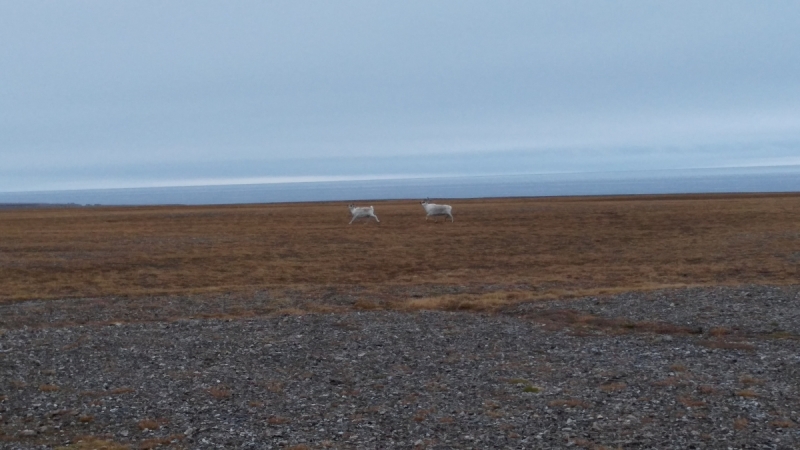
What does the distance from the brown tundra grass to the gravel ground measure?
470 cm

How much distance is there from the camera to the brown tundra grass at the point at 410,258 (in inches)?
1065

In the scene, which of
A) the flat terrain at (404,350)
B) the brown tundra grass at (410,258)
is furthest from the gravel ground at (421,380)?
the brown tundra grass at (410,258)

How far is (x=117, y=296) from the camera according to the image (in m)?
26.0

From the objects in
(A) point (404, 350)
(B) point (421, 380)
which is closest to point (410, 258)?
(A) point (404, 350)

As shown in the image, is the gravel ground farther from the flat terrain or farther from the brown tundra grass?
the brown tundra grass

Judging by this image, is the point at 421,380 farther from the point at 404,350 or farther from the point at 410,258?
the point at 410,258

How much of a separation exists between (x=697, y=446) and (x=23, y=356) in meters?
14.5

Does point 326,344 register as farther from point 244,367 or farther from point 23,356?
point 23,356

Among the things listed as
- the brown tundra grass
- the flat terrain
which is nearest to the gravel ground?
the flat terrain

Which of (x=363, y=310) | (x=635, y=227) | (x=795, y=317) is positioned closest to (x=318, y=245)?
(x=363, y=310)

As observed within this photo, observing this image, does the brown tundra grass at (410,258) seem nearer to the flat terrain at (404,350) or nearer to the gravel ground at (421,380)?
the flat terrain at (404,350)

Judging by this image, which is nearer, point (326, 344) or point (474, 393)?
point (474, 393)

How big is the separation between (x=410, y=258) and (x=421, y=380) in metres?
21.2

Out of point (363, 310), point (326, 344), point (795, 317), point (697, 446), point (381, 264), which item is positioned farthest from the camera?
point (381, 264)
